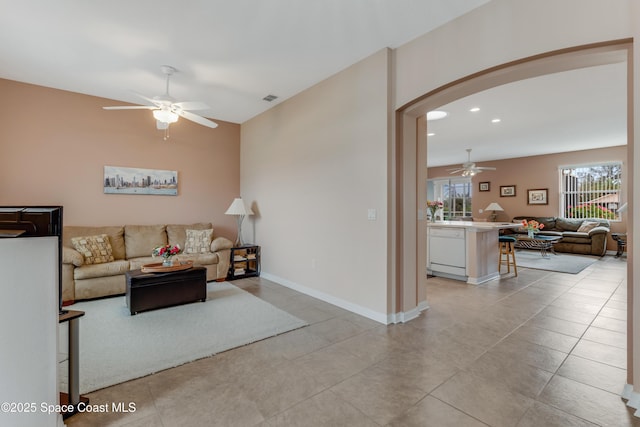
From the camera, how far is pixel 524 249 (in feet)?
28.2

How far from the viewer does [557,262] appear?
6531mm

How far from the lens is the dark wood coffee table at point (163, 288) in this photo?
3.32 m

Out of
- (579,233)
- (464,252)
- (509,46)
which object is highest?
(509,46)

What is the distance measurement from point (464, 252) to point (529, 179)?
625cm

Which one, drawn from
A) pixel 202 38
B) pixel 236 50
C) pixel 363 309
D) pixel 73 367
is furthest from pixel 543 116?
pixel 73 367

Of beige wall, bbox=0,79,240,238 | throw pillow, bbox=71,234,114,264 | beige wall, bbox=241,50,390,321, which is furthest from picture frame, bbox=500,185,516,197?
throw pillow, bbox=71,234,114,264

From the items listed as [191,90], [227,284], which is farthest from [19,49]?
[227,284]

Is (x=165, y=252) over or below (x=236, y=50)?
below

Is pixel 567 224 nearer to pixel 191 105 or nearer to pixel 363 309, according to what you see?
pixel 363 309

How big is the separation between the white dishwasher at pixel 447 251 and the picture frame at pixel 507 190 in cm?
597

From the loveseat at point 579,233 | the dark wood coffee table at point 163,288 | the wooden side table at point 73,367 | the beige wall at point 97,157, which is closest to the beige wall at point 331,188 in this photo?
the beige wall at point 97,157

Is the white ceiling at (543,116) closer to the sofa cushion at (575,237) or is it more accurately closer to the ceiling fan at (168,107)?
the sofa cushion at (575,237)

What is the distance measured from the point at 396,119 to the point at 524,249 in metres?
7.88

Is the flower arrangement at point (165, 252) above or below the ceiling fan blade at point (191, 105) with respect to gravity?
below
